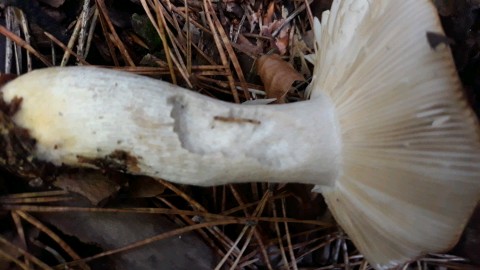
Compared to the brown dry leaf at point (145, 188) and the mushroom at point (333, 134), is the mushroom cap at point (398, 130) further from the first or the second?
the brown dry leaf at point (145, 188)

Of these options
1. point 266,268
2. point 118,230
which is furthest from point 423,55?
point 118,230

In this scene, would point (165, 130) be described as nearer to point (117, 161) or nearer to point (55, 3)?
point (117, 161)

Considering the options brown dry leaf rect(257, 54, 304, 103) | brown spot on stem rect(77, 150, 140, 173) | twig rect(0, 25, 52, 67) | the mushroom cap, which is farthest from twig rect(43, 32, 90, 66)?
the mushroom cap

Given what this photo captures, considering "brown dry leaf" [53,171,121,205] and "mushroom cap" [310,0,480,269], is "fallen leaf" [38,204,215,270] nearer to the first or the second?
"brown dry leaf" [53,171,121,205]

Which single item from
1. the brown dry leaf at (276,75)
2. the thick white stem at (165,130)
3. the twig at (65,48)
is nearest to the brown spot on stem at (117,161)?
the thick white stem at (165,130)

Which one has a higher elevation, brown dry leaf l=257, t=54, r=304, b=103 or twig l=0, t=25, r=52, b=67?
twig l=0, t=25, r=52, b=67

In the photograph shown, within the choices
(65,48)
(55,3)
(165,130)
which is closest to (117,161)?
(165,130)
